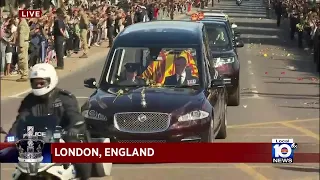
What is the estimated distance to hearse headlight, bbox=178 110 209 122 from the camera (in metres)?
8.32

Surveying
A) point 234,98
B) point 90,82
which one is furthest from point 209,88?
point 234,98

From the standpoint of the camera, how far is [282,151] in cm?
630

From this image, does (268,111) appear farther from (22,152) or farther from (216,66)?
(22,152)

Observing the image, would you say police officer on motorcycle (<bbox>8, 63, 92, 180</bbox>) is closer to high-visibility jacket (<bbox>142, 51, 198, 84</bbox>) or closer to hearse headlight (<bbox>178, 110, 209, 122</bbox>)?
high-visibility jacket (<bbox>142, 51, 198, 84</bbox>)

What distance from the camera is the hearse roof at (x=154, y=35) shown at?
782 centimetres

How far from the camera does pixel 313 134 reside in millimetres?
9812

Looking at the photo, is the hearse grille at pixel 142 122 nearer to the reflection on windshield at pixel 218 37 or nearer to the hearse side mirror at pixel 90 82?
the hearse side mirror at pixel 90 82

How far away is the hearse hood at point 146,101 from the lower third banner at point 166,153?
70.1 inches

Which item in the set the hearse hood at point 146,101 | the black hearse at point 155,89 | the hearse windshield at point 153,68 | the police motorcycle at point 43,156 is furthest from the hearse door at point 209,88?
the police motorcycle at point 43,156

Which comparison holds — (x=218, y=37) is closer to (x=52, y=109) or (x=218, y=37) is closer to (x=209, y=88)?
(x=209, y=88)

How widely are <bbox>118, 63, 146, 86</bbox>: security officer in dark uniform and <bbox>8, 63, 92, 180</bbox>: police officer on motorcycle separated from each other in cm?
188

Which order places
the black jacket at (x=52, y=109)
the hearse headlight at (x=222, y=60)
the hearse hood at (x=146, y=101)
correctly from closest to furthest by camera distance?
the black jacket at (x=52, y=109) → the hearse hood at (x=146, y=101) → the hearse headlight at (x=222, y=60)

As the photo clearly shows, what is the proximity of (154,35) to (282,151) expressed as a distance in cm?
184

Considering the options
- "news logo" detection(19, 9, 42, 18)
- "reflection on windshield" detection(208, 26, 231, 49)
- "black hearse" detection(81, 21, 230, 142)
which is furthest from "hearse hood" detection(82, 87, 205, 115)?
"reflection on windshield" detection(208, 26, 231, 49)
